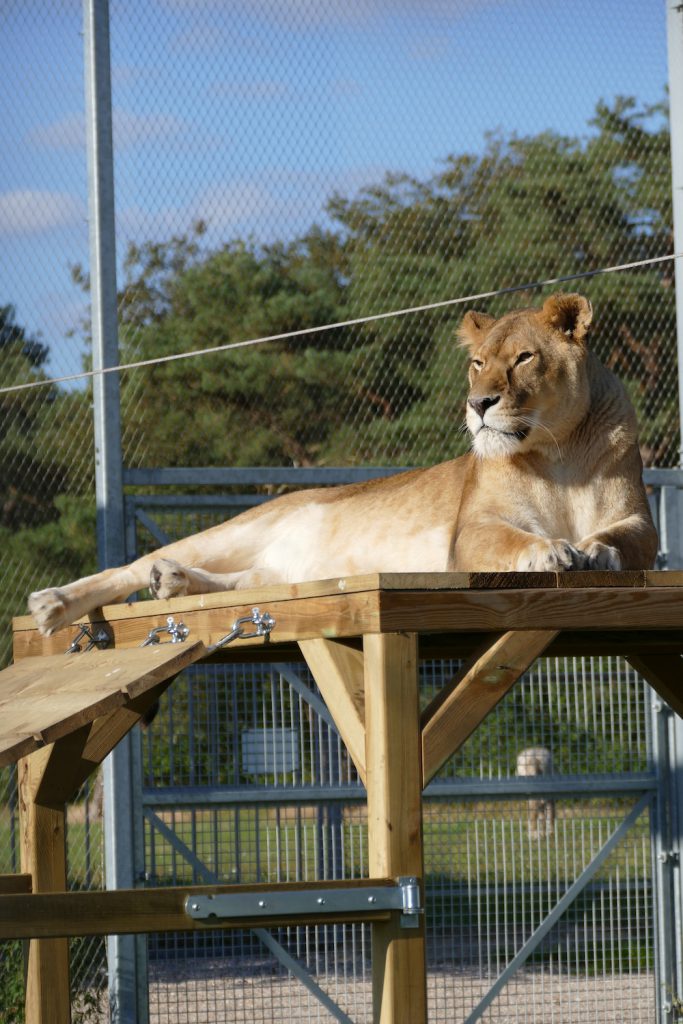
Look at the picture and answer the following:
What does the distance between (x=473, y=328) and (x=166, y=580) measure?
4.30 ft

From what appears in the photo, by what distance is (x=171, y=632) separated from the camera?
4.14 m

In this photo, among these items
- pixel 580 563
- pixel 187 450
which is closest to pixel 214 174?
pixel 187 450

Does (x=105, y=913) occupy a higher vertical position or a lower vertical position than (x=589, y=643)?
lower

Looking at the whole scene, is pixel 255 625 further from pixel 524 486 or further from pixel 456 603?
pixel 524 486

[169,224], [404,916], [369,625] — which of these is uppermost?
[169,224]

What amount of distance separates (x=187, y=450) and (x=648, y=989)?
3.61 meters

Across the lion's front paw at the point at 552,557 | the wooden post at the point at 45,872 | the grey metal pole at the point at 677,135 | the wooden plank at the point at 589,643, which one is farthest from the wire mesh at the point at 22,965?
the grey metal pole at the point at 677,135

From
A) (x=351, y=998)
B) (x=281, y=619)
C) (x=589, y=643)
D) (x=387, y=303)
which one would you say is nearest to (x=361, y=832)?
(x=351, y=998)

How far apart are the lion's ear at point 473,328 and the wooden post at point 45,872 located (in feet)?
6.34

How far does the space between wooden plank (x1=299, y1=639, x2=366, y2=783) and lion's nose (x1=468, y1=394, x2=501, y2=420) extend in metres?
0.92

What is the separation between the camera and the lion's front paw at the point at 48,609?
476 centimetres

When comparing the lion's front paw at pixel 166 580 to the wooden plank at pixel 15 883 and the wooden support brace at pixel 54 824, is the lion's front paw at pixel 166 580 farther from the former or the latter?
the wooden plank at pixel 15 883

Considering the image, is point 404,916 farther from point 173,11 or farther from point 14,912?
point 173,11

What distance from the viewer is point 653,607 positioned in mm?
3711
